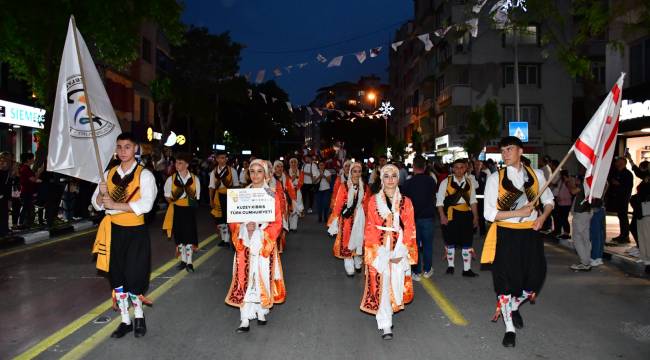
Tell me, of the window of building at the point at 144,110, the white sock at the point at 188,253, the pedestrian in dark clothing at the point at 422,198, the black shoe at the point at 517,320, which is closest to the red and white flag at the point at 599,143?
the black shoe at the point at 517,320

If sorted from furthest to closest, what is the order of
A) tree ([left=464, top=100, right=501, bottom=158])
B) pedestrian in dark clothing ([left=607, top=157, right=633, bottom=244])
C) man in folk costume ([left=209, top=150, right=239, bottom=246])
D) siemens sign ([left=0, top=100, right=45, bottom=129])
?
tree ([left=464, top=100, right=501, bottom=158]) < siemens sign ([left=0, top=100, right=45, bottom=129]) < pedestrian in dark clothing ([left=607, top=157, right=633, bottom=244]) < man in folk costume ([left=209, top=150, right=239, bottom=246])

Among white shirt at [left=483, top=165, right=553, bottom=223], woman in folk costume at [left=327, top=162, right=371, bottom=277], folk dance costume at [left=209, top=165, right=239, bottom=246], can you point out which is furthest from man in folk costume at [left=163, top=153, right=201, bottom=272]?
white shirt at [left=483, top=165, right=553, bottom=223]

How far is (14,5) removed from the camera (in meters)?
16.2

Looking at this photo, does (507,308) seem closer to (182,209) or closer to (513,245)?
(513,245)

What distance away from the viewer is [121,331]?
6215 millimetres

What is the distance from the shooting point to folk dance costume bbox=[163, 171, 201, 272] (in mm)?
10023

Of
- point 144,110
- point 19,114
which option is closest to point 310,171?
point 19,114

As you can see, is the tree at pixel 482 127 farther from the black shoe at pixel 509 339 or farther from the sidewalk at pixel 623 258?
the black shoe at pixel 509 339

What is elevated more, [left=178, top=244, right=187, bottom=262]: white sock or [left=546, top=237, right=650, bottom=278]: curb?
[left=178, top=244, right=187, bottom=262]: white sock

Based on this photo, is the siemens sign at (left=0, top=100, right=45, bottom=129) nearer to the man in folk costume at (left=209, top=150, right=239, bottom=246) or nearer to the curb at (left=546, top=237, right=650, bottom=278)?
the man in folk costume at (left=209, top=150, right=239, bottom=246)

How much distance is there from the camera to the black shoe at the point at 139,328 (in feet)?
20.4

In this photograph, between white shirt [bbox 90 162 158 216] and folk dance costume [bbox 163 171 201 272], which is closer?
white shirt [bbox 90 162 158 216]

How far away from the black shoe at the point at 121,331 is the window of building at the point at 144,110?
116 ft

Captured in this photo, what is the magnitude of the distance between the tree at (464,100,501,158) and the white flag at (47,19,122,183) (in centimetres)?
3155
